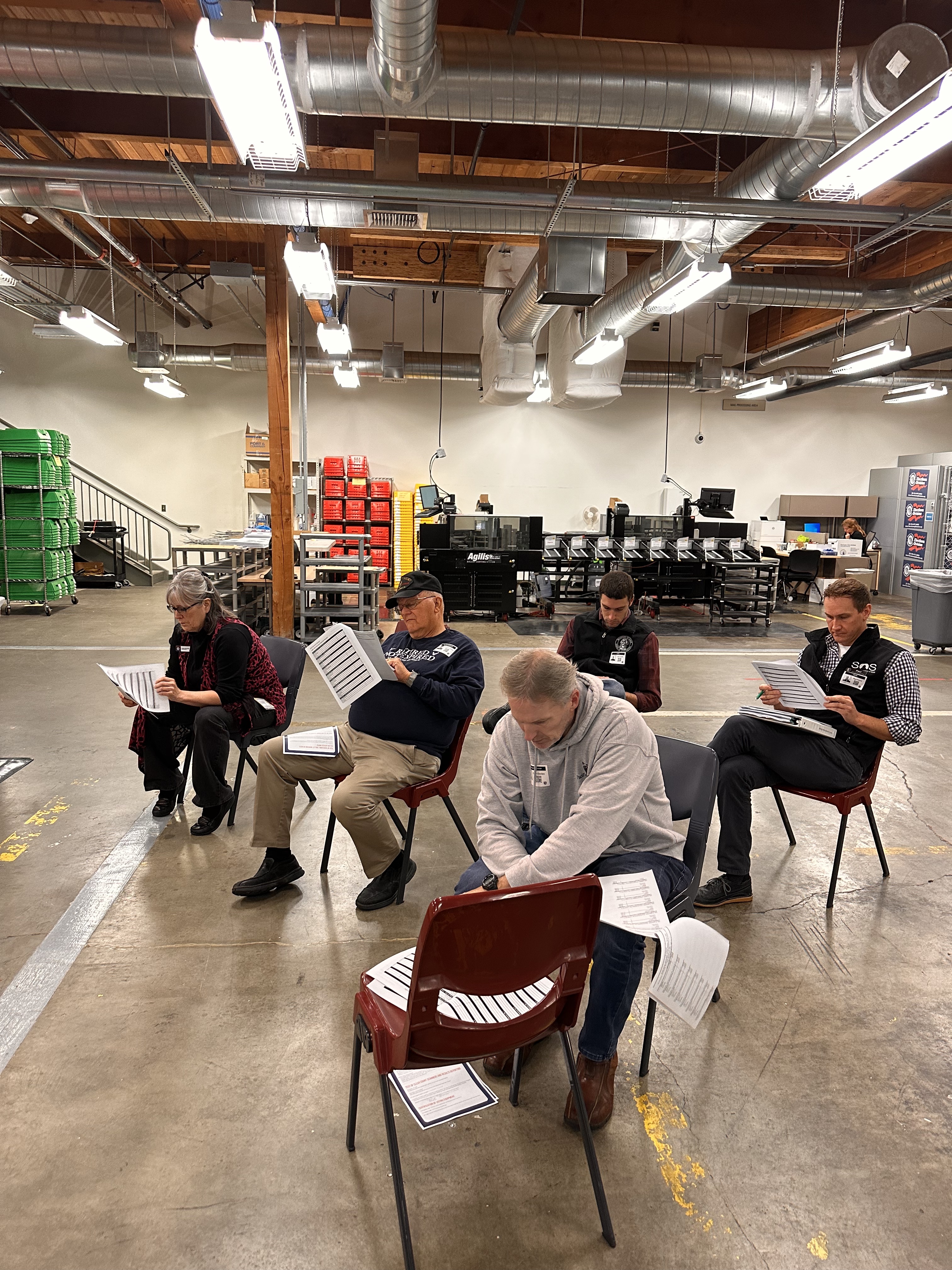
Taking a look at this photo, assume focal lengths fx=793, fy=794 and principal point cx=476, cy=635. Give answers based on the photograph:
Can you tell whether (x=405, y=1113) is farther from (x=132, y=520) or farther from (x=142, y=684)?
(x=132, y=520)

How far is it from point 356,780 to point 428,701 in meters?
0.40

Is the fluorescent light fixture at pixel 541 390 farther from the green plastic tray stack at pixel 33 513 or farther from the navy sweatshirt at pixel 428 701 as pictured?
the navy sweatshirt at pixel 428 701

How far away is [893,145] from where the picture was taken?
3.32 meters

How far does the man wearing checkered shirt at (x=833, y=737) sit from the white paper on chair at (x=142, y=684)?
89.9 inches

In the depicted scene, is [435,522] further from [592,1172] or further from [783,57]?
[592,1172]

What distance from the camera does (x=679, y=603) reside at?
1071 centimetres

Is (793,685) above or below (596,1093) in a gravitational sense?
above

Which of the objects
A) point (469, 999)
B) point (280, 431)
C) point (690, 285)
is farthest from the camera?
point (280, 431)

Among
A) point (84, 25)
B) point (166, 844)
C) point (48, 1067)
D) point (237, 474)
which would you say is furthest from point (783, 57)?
point (237, 474)

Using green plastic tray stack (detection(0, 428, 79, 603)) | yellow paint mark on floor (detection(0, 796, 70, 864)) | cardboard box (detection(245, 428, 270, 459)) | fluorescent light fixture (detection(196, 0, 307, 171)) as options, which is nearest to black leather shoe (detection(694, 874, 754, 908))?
yellow paint mark on floor (detection(0, 796, 70, 864))

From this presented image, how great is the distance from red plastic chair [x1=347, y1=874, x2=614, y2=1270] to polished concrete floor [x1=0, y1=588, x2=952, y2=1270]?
7.0 inches

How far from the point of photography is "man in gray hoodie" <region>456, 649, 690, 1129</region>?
Answer: 1929 millimetres

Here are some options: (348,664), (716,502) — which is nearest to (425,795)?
(348,664)

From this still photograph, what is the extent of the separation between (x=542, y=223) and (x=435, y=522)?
4981mm
